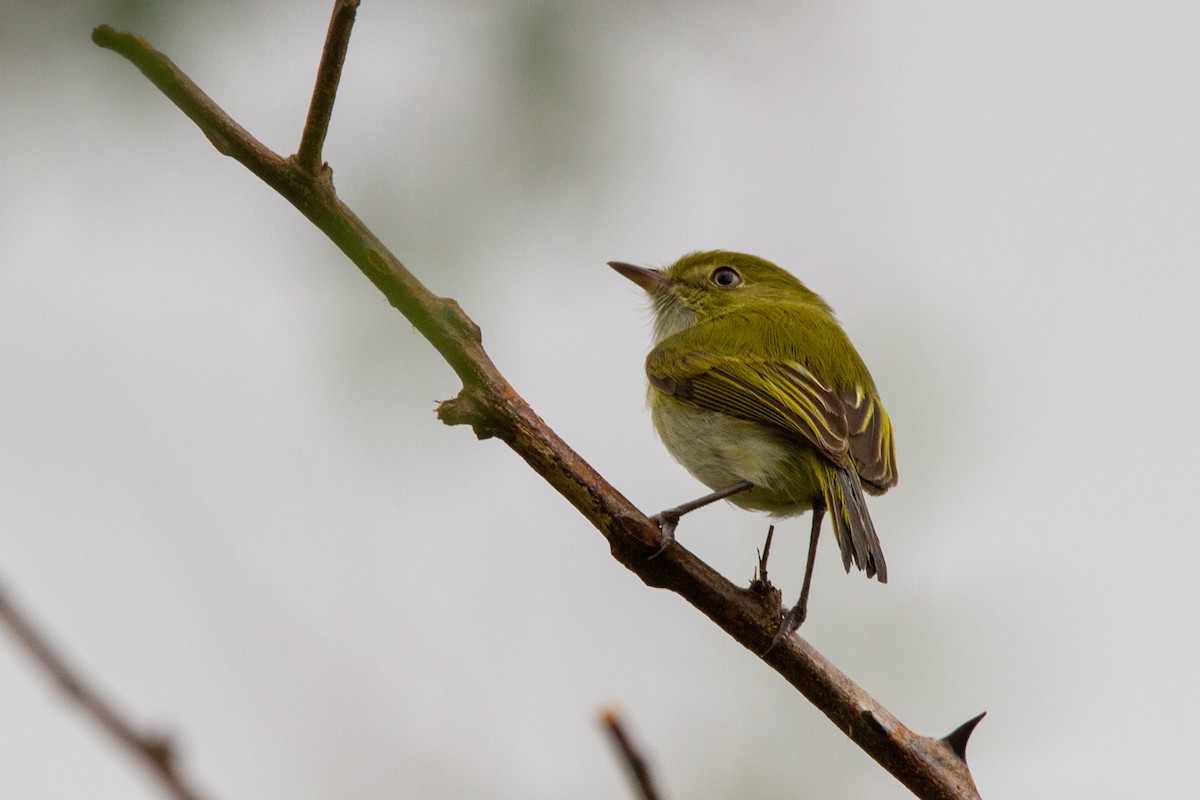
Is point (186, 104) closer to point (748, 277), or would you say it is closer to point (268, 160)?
Result: point (268, 160)

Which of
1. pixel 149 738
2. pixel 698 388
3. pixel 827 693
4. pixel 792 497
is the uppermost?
pixel 698 388

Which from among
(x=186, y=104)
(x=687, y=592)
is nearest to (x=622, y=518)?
(x=687, y=592)

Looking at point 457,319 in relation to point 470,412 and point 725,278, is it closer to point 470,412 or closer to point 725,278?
point 470,412

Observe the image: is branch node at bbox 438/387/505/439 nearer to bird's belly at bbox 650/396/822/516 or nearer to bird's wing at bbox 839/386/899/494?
bird's belly at bbox 650/396/822/516

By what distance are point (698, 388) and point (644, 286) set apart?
5.58ft

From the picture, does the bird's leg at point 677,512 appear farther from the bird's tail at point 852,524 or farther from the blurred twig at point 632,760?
the blurred twig at point 632,760

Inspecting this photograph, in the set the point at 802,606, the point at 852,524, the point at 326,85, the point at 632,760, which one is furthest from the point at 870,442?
the point at 632,760

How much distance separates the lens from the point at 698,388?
A: 4.72 m

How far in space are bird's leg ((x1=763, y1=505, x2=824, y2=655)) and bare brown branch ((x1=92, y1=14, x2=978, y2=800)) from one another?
0.02 meters

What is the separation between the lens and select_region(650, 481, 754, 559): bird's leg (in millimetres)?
3025

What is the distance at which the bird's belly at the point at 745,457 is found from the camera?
431 centimetres

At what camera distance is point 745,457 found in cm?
438

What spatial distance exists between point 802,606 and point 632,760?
2244mm

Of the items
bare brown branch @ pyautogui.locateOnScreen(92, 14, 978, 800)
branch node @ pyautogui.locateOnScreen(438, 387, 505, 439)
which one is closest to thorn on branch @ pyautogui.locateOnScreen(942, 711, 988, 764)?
bare brown branch @ pyautogui.locateOnScreen(92, 14, 978, 800)
